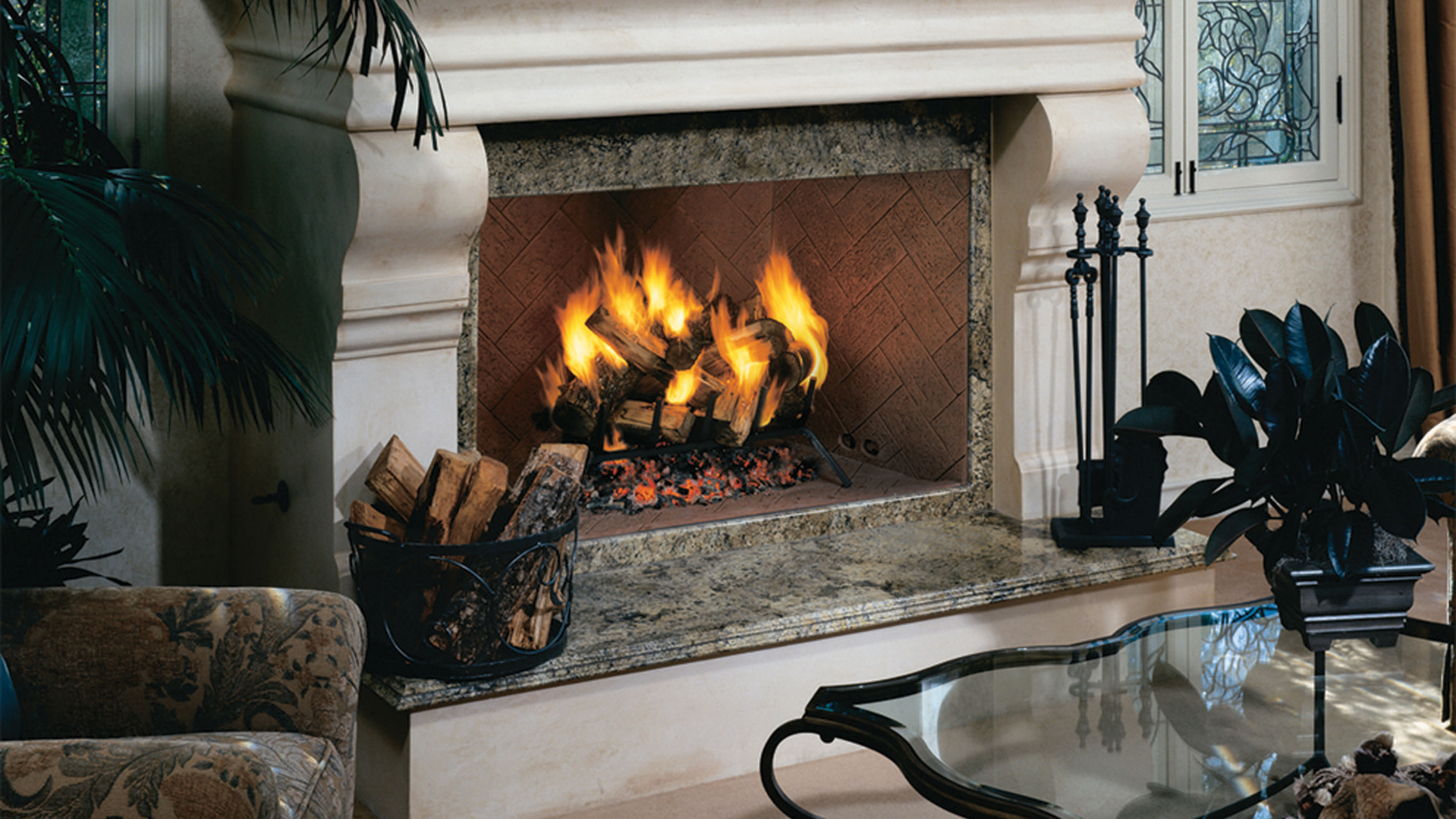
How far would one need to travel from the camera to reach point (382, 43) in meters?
2.43

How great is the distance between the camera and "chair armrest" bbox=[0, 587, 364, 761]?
1.86 meters

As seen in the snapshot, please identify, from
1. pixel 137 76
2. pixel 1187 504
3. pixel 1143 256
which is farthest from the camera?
pixel 1143 256

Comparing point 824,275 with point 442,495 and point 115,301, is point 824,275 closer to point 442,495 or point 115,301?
point 442,495

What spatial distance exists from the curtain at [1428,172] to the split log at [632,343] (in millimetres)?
2175

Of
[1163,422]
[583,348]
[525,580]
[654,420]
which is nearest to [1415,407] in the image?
[1163,422]

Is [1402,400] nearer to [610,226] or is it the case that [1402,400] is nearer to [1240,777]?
[1240,777]

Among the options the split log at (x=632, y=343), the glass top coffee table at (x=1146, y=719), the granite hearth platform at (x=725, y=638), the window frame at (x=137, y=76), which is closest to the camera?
the glass top coffee table at (x=1146, y=719)

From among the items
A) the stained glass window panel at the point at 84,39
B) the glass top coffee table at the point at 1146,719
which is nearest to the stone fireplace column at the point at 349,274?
the stained glass window panel at the point at 84,39

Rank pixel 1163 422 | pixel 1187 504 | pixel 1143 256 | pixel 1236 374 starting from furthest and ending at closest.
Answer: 1. pixel 1143 256
2. pixel 1163 422
3. pixel 1187 504
4. pixel 1236 374

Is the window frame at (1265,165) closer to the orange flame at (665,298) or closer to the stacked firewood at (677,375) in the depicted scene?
the stacked firewood at (677,375)

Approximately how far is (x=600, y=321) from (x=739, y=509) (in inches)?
20.0

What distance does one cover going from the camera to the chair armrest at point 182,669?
73.3 inches

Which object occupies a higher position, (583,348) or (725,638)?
(583,348)

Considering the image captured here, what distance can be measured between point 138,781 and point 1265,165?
3511mm
